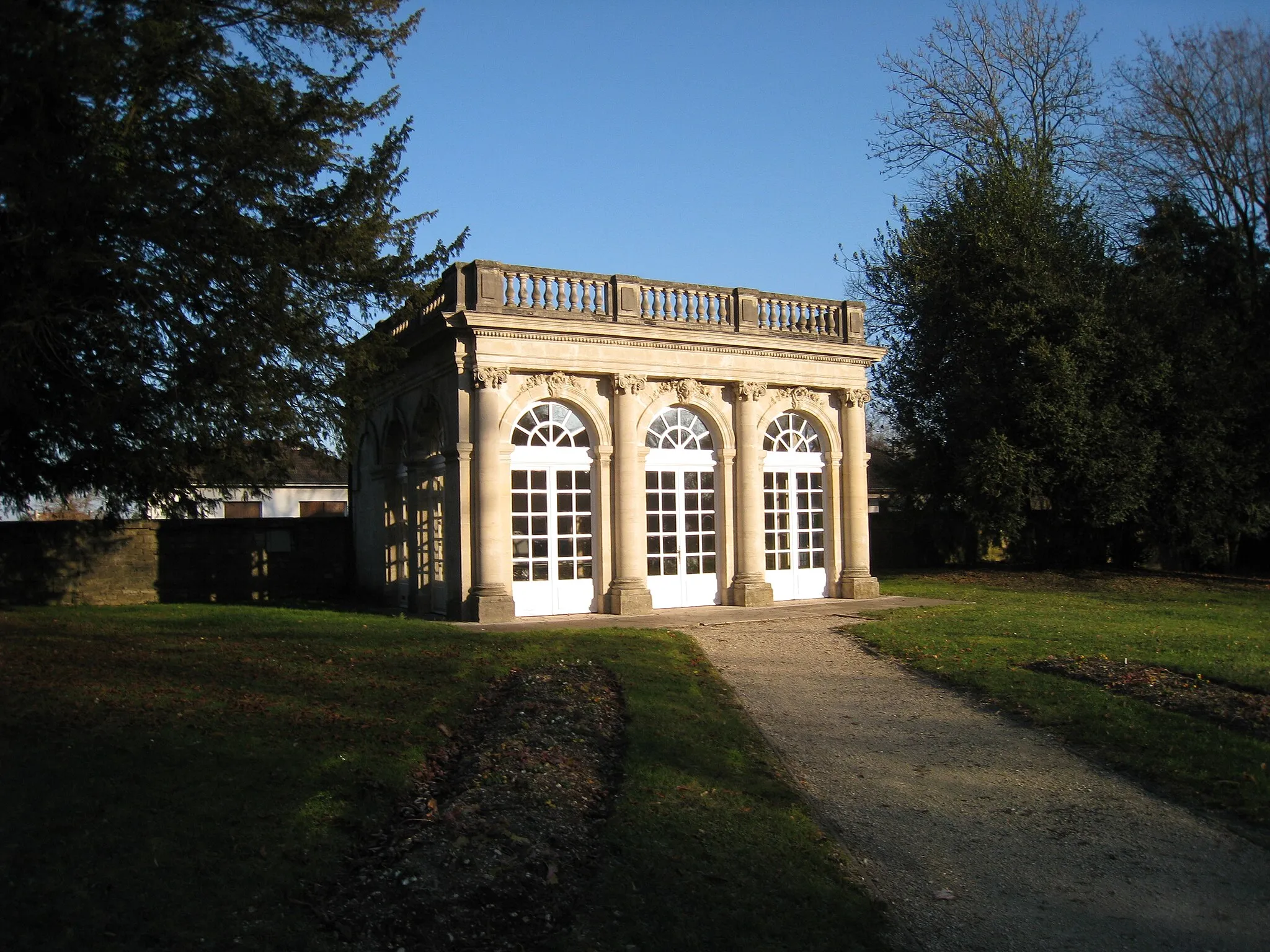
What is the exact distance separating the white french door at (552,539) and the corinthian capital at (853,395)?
18.6 ft

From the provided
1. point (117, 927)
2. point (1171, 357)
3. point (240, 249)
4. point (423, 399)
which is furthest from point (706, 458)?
Result: point (117, 927)

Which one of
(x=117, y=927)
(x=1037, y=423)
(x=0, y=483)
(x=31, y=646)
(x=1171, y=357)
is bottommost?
(x=117, y=927)

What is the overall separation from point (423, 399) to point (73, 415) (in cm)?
910

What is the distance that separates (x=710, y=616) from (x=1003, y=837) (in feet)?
35.0

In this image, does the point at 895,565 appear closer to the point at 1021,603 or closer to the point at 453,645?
the point at 1021,603

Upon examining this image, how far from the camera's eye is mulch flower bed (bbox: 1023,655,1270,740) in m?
9.09

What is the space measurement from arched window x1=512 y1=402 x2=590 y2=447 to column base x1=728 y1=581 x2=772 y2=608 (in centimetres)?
386

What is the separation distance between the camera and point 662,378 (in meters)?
18.4

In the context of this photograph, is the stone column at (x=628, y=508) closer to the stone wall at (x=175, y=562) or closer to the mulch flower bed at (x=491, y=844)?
the stone wall at (x=175, y=562)

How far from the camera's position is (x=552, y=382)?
684 inches

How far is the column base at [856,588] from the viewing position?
66.5ft

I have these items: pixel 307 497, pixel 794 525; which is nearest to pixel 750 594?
pixel 794 525

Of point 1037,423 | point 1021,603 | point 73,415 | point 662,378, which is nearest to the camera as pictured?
point 73,415

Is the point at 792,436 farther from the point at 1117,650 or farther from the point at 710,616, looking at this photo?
the point at 1117,650
